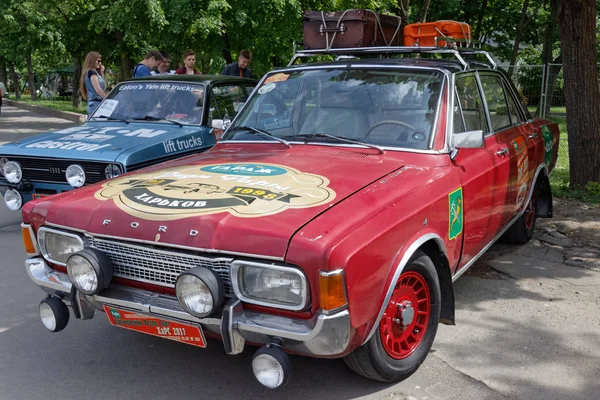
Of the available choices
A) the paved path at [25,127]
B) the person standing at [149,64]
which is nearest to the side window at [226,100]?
the person standing at [149,64]

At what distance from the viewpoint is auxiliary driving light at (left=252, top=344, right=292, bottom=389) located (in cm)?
280

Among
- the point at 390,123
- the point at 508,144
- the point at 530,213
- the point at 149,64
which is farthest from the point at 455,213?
the point at 149,64

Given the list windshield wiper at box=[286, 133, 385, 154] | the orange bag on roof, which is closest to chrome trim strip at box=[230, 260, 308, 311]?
windshield wiper at box=[286, 133, 385, 154]

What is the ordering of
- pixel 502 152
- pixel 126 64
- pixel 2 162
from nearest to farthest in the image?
pixel 502 152
pixel 2 162
pixel 126 64

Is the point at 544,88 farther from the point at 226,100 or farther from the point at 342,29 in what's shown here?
the point at 342,29

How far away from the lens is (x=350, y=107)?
432cm

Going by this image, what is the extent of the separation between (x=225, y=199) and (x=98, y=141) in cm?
368

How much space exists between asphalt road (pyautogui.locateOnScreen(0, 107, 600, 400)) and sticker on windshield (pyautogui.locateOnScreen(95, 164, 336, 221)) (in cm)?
106

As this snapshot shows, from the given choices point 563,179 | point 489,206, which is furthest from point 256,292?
point 563,179

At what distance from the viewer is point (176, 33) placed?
1399cm

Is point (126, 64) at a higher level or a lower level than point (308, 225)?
higher

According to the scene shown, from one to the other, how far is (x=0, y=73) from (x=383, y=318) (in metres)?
55.7

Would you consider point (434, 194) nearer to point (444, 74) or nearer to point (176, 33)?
point (444, 74)

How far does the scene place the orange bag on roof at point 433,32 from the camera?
6289 mm
